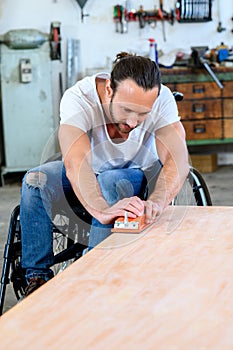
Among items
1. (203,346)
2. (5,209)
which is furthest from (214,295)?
(5,209)

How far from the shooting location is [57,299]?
130cm

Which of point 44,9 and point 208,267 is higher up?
point 44,9

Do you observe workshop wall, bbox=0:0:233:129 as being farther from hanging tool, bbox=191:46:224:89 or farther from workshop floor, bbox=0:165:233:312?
workshop floor, bbox=0:165:233:312

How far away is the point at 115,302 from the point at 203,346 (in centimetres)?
Result: 27

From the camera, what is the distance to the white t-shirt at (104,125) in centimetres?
211

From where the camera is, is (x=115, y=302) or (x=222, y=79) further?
(x=222, y=79)

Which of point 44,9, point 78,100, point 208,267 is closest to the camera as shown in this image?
point 208,267

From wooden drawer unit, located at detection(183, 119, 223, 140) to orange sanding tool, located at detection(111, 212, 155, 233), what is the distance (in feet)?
10.1

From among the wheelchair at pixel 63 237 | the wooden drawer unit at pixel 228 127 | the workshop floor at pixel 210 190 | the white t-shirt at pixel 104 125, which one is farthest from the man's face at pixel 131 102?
the wooden drawer unit at pixel 228 127

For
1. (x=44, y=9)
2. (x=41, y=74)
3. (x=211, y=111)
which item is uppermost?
(x=44, y=9)

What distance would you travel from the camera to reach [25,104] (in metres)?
4.70

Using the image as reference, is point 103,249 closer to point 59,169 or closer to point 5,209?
point 59,169

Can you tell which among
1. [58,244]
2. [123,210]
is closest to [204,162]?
[58,244]

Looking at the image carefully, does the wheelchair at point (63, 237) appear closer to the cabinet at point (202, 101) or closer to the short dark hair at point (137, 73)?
the short dark hair at point (137, 73)
